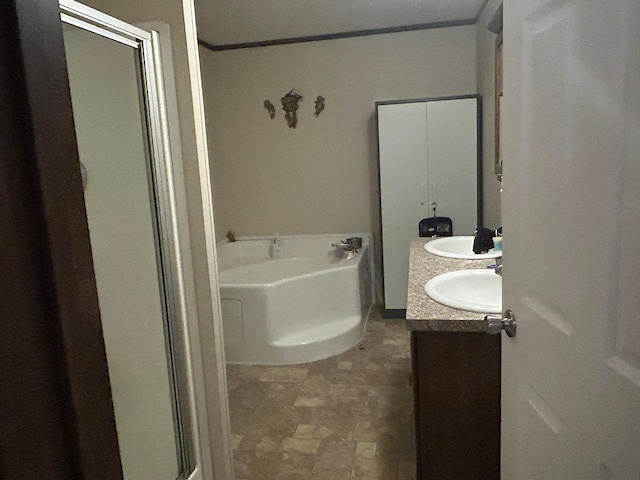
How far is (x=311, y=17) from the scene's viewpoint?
351 cm

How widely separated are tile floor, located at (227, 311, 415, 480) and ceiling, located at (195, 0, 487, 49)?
244 cm

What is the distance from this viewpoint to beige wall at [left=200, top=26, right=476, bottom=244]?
12.8 feet

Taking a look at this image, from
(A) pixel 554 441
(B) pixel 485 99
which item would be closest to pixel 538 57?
(A) pixel 554 441

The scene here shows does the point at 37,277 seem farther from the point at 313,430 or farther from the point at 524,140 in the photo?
the point at 313,430

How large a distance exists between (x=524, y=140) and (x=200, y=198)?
110 cm

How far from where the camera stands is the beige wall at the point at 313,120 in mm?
3914

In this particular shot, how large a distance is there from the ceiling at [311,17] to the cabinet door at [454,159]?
693 mm

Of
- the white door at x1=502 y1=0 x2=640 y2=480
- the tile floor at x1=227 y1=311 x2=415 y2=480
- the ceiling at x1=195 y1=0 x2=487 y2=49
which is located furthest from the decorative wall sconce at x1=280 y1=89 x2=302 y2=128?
the white door at x1=502 y1=0 x2=640 y2=480

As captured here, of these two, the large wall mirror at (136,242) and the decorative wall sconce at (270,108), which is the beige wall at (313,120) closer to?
the decorative wall sconce at (270,108)

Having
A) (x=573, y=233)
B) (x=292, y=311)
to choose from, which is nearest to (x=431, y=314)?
(x=573, y=233)

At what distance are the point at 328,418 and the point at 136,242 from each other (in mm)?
1371

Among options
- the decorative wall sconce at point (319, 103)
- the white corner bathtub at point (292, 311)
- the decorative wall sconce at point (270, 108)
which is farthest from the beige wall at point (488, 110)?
the decorative wall sconce at point (270, 108)

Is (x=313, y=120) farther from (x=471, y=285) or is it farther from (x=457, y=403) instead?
(x=457, y=403)

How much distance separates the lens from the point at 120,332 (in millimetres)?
1891
